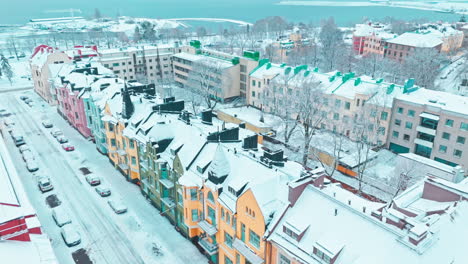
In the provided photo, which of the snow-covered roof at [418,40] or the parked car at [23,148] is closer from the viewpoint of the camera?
the parked car at [23,148]

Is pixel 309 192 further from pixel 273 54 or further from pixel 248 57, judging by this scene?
pixel 273 54

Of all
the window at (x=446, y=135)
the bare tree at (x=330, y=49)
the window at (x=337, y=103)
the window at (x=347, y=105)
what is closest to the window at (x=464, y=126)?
the window at (x=446, y=135)

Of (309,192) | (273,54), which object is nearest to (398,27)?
(273,54)

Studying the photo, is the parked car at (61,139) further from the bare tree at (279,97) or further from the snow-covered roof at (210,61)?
the bare tree at (279,97)

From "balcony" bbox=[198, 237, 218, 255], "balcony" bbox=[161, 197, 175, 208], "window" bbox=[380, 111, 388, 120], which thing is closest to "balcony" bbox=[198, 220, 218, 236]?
"balcony" bbox=[198, 237, 218, 255]

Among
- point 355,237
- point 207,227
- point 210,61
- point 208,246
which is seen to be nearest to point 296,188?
point 355,237
